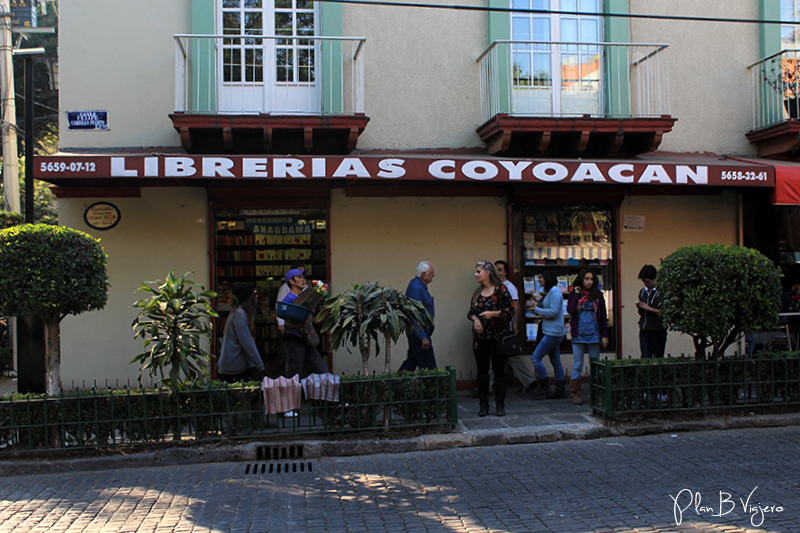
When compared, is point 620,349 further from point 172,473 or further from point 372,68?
point 172,473

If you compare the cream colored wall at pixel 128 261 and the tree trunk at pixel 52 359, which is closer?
the tree trunk at pixel 52 359

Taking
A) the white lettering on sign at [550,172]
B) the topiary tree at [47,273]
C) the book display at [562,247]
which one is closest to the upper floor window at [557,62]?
the book display at [562,247]

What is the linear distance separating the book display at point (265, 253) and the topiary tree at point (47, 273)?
10.6 feet

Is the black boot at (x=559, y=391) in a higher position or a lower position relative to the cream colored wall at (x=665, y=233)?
lower

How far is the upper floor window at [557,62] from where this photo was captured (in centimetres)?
1012

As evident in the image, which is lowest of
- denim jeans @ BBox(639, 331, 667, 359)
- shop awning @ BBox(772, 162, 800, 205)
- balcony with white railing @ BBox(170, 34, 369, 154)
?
denim jeans @ BBox(639, 331, 667, 359)

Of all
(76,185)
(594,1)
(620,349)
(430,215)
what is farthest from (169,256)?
(594,1)

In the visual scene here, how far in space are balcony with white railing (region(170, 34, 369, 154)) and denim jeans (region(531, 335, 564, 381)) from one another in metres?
3.93

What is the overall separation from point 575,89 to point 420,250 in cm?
366

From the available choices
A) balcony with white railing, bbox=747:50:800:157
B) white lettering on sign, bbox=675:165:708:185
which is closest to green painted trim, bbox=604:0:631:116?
white lettering on sign, bbox=675:165:708:185

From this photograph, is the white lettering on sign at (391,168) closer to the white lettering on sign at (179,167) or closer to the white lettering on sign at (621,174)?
the white lettering on sign at (179,167)

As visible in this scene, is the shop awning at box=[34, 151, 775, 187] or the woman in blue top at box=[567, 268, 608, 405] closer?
the shop awning at box=[34, 151, 775, 187]

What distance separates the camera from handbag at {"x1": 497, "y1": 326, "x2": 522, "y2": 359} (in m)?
7.38

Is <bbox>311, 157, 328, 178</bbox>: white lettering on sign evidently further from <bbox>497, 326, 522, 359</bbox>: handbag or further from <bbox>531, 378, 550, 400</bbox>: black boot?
<bbox>531, 378, 550, 400</bbox>: black boot
